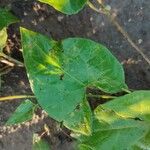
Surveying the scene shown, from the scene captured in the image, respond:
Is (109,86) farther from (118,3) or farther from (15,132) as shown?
(15,132)

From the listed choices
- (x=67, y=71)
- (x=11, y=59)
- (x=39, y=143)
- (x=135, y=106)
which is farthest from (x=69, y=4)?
(x=39, y=143)

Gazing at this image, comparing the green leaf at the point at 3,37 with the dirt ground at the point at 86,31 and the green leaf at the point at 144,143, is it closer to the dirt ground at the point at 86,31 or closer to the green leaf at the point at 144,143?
the dirt ground at the point at 86,31

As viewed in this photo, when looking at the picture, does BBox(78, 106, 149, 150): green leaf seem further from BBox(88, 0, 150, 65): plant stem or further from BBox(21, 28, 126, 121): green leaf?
BBox(88, 0, 150, 65): plant stem

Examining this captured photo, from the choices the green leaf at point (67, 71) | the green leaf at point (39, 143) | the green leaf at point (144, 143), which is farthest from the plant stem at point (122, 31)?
the green leaf at point (39, 143)

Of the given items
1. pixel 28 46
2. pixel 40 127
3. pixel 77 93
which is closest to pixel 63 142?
pixel 40 127

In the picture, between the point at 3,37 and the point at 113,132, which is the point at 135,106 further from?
the point at 3,37
